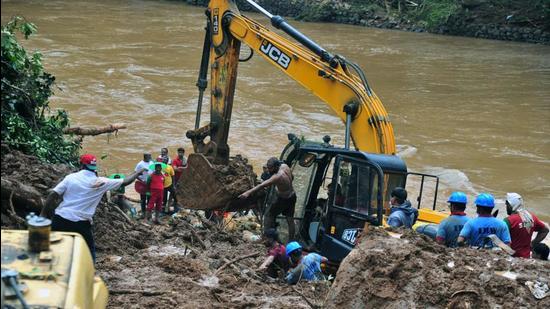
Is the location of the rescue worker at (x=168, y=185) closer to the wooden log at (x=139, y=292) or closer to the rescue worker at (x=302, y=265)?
the rescue worker at (x=302, y=265)

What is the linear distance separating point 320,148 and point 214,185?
7.45 feet

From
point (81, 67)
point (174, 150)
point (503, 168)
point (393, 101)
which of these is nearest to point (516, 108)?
point (393, 101)

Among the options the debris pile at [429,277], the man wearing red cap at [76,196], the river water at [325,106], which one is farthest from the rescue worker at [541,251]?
the river water at [325,106]

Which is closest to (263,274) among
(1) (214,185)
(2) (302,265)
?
(2) (302,265)

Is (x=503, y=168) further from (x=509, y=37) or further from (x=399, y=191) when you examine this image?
(x=509, y=37)

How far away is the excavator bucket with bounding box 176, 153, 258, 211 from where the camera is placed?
1129cm

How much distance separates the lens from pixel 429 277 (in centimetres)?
669

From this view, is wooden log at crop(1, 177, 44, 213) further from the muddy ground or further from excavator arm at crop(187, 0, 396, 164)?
excavator arm at crop(187, 0, 396, 164)

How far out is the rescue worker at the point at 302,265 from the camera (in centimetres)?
853

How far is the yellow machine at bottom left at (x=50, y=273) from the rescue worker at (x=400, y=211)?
4.22m

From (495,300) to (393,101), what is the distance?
77.6 feet

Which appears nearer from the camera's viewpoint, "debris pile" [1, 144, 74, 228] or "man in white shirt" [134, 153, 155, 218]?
"debris pile" [1, 144, 74, 228]

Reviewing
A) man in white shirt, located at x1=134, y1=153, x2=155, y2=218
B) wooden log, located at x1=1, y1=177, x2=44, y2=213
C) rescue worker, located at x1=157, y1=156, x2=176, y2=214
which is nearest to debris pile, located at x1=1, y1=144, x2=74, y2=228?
wooden log, located at x1=1, y1=177, x2=44, y2=213

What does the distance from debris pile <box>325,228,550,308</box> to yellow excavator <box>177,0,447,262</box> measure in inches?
59.5
